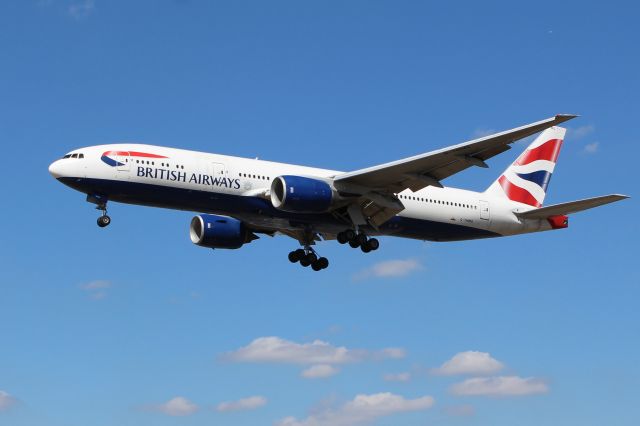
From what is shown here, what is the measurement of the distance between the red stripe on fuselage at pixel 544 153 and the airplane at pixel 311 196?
377cm

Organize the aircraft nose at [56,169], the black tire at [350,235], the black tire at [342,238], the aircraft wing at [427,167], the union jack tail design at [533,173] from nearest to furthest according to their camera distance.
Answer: the aircraft wing at [427,167] → the aircraft nose at [56,169] → the black tire at [350,235] → the black tire at [342,238] → the union jack tail design at [533,173]

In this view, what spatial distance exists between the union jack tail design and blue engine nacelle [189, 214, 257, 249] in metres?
11.3

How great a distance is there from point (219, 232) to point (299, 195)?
23.2ft

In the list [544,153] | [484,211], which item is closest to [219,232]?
[484,211]

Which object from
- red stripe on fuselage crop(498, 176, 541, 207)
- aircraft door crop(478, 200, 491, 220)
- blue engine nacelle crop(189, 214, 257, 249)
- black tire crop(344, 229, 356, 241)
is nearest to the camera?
black tire crop(344, 229, 356, 241)

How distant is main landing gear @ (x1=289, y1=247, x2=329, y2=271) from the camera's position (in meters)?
43.2

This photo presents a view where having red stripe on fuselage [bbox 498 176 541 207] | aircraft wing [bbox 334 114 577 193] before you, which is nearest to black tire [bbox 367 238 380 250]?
aircraft wing [bbox 334 114 577 193]

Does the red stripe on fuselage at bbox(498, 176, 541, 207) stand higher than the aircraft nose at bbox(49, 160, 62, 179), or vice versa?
the red stripe on fuselage at bbox(498, 176, 541, 207)

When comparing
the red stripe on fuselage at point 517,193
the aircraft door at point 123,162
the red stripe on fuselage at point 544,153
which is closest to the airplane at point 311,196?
the aircraft door at point 123,162

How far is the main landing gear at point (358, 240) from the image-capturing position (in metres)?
40.1

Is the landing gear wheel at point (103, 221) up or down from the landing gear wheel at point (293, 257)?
down

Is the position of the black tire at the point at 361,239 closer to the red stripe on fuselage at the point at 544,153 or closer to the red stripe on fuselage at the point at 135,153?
the red stripe on fuselage at the point at 135,153

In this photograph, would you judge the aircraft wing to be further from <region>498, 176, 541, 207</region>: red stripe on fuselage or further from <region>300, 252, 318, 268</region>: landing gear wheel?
<region>498, 176, 541, 207</region>: red stripe on fuselage

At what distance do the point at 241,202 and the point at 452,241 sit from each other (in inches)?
412
